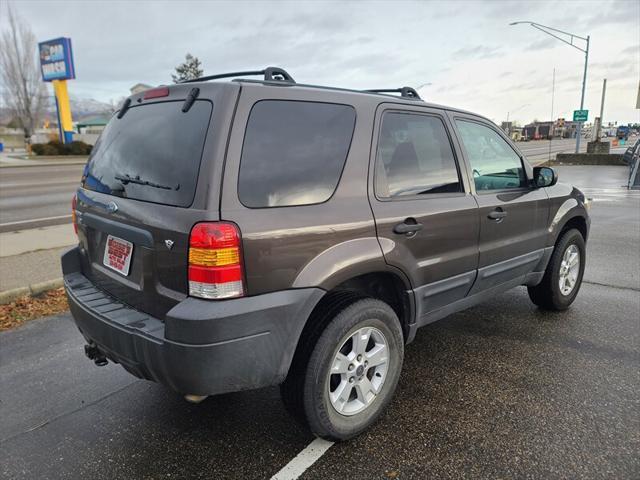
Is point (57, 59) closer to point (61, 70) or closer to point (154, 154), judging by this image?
point (61, 70)

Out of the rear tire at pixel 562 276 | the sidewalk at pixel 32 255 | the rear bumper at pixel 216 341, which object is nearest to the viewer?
the rear bumper at pixel 216 341

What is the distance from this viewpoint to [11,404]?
3080 mm

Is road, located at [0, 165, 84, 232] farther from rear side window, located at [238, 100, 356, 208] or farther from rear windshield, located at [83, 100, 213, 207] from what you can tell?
rear side window, located at [238, 100, 356, 208]

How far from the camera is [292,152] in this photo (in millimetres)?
2395

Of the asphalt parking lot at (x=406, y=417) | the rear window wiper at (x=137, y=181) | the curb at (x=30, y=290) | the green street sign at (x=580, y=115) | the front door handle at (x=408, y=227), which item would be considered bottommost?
the asphalt parking lot at (x=406, y=417)

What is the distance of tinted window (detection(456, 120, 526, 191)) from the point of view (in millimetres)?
3486

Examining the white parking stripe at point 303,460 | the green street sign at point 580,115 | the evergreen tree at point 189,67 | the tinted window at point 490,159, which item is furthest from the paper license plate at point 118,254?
the evergreen tree at point 189,67

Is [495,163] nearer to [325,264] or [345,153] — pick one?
[345,153]

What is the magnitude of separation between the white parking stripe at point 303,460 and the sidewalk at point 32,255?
3.86 meters

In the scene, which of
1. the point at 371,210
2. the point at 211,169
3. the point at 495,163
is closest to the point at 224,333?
the point at 211,169

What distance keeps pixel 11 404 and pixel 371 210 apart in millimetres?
2627

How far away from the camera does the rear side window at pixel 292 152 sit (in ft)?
7.37

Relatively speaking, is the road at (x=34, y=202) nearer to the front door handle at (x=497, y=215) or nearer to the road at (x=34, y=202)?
the road at (x=34, y=202)

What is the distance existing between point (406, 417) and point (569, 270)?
2603 millimetres
